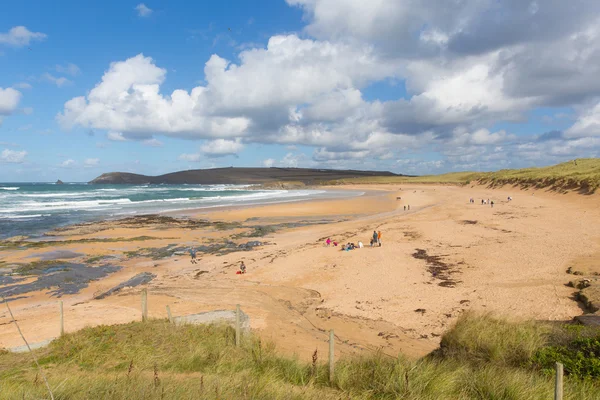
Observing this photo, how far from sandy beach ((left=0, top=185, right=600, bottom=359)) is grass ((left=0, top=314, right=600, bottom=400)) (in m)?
1.90

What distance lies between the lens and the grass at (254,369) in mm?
5273

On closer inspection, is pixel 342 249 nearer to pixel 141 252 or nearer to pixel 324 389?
pixel 141 252

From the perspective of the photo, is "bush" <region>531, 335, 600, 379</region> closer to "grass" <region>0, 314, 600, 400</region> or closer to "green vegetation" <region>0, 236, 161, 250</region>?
"grass" <region>0, 314, 600, 400</region>

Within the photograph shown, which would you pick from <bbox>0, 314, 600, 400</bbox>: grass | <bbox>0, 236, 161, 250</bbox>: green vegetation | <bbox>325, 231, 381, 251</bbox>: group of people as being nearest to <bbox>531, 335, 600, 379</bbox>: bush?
<bbox>0, 314, 600, 400</bbox>: grass

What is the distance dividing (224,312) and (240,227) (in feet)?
70.9

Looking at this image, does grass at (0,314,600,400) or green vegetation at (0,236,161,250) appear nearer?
grass at (0,314,600,400)

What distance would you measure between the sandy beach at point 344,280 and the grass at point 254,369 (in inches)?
74.8

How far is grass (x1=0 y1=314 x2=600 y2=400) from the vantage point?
527 centimetres

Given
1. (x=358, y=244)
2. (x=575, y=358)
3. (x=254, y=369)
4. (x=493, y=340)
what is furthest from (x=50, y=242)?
(x=575, y=358)

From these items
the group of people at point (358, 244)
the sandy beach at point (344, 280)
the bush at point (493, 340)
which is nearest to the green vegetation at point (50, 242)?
the sandy beach at point (344, 280)

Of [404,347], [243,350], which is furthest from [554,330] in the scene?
[243,350]

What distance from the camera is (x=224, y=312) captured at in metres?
10.4

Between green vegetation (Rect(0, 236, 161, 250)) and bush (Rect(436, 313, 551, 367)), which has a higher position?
bush (Rect(436, 313, 551, 367))

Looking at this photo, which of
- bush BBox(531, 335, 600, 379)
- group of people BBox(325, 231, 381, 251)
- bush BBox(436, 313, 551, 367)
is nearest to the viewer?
bush BBox(531, 335, 600, 379)
